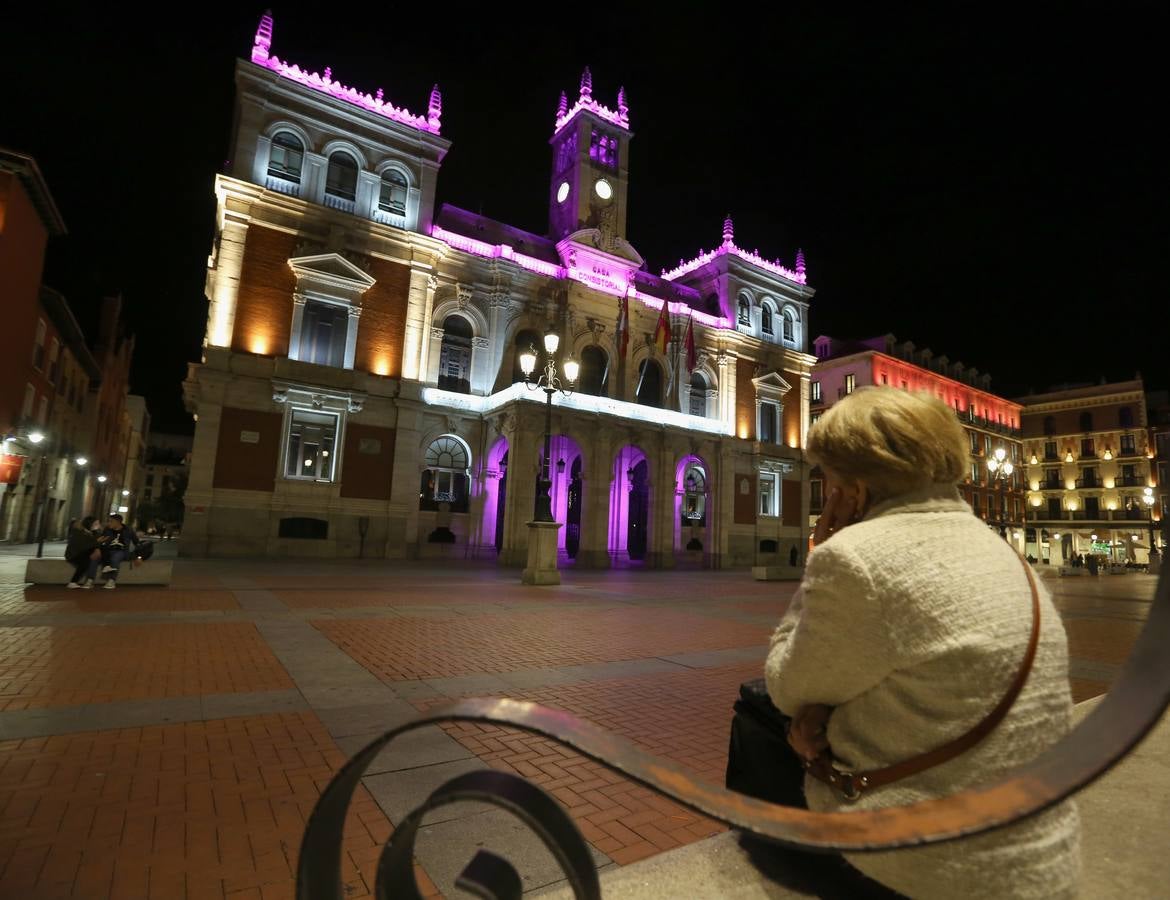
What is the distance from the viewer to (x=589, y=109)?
3098 centimetres

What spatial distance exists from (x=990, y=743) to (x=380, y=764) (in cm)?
318

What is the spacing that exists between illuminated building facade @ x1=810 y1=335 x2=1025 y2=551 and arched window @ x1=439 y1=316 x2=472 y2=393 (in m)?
28.0

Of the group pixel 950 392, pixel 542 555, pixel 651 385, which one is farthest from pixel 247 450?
pixel 950 392

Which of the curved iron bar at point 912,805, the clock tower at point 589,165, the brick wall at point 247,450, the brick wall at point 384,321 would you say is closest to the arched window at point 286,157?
the brick wall at point 384,321

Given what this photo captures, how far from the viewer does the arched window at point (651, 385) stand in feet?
103

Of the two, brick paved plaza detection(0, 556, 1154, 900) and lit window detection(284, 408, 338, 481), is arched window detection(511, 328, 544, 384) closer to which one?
lit window detection(284, 408, 338, 481)

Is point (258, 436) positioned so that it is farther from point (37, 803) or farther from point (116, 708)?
point (37, 803)

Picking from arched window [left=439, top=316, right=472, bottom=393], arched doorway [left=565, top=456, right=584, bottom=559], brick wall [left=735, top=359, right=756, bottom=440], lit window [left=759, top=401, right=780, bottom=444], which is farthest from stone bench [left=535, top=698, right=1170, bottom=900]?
lit window [left=759, top=401, right=780, bottom=444]

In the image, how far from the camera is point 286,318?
22.3 m

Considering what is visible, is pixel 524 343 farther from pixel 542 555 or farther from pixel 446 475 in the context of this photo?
pixel 542 555

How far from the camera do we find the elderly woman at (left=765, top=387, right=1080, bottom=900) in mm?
1417

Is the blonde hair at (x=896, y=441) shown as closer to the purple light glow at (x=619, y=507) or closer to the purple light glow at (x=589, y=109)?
the purple light glow at (x=619, y=507)

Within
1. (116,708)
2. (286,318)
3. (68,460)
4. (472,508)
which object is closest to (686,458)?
(472,508)

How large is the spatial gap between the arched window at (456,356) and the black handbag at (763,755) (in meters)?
24.7
